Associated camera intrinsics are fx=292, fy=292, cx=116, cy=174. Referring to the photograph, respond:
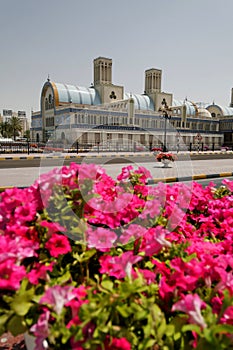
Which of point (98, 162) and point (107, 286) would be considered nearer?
point (107, 286)

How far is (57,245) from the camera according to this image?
1.61 m

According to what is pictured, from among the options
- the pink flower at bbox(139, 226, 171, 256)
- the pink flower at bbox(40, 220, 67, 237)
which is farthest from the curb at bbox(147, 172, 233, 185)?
the pink flower at bbox(40, 220, 67, 237)

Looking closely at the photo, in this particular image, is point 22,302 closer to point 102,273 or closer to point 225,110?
point 102,273

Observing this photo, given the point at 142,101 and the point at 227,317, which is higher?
the point at 142,101

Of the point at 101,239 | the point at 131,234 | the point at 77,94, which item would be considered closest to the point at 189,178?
the point at 131,234

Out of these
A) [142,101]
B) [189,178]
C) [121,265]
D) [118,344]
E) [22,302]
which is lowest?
[189,178]

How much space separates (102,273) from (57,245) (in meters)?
0.30

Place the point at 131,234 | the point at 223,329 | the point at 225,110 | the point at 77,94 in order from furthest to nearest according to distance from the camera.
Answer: the point at 225,110
the point at 77,94
the point at 131,234
the point at 223,329

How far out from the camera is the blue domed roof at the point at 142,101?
5399 cm

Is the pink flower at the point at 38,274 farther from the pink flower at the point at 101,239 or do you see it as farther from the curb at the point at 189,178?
the curb at the point at 189,178

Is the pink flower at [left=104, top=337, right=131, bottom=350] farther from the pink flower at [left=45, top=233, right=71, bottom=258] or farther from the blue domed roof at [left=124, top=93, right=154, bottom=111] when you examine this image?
the blue domed roof at [left=124, top=93, right=154, bottom=111]

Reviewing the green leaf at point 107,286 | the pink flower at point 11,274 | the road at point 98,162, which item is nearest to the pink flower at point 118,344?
the green leaf at point 107,286

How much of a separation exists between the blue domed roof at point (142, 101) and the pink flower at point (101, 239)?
5316 cm

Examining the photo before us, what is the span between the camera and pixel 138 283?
1.36m
